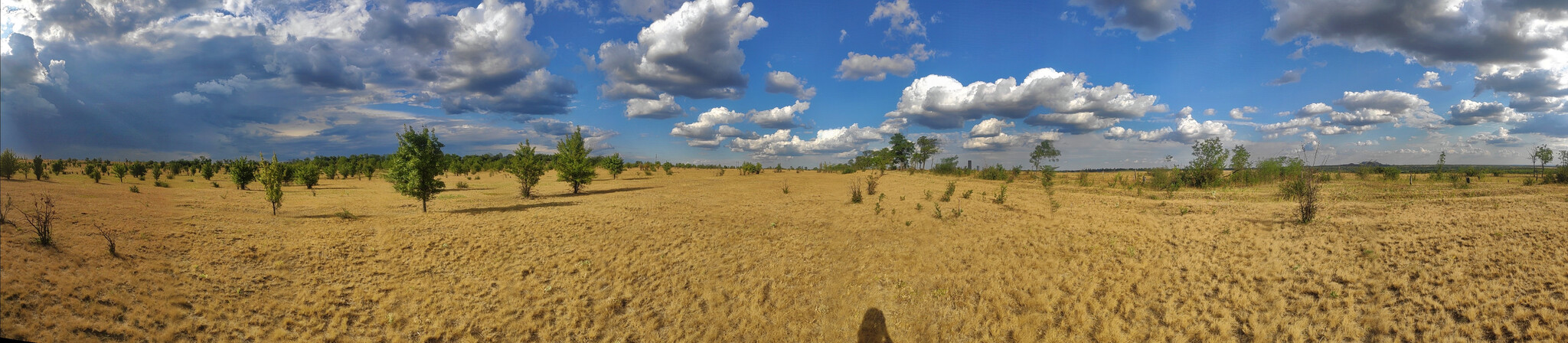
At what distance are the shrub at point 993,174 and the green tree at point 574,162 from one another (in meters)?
34.5

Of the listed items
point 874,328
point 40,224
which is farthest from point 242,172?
point 874,328

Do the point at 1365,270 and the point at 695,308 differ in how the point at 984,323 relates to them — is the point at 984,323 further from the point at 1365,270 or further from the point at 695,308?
the point at 1365,270

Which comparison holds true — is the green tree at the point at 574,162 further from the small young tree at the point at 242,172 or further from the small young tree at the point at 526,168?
the small young tree at the point at 242,172

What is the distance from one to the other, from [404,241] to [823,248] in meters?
9.92

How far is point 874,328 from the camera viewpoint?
23.9ft

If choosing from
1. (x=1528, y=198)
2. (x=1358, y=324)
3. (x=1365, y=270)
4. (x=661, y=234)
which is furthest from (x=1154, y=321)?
(x=1528, y=198)

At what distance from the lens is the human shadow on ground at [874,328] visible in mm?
7008

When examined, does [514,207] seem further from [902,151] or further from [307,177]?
[902,151]

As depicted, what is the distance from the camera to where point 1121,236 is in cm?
1166

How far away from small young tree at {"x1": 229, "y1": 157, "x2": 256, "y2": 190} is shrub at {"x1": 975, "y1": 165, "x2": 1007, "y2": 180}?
54.0 metres

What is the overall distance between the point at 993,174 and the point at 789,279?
134 feet

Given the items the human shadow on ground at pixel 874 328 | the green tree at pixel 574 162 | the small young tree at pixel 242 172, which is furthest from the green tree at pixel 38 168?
the human shadow on ground at pixel 874 328

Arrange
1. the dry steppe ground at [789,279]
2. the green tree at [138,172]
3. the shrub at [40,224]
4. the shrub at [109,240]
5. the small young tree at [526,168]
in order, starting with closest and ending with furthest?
1. the dry steppe ground at [789,279]
2. the shrub at [40,224]
3. the shrub at [109,240]
4. the small young tree at [526,168]
5. the green tree at [138,172]

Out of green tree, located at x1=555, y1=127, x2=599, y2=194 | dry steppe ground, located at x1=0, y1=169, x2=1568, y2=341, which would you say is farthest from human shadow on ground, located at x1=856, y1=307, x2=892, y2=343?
green tree, located at x1=555, y1=127, x2=599, y2=194
